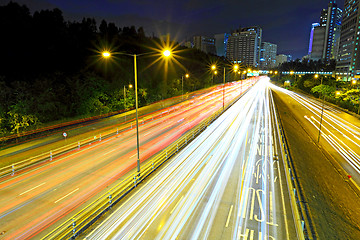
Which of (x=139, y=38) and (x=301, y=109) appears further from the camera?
(x=139, y=38)

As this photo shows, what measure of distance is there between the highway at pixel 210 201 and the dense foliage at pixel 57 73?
21.5m

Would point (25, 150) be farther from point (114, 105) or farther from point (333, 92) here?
point (333, 92)

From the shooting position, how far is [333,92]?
6338cm

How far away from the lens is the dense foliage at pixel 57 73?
93.5 ft

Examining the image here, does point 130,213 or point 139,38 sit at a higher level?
point 139,38

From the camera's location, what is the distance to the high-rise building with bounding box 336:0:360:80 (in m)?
118

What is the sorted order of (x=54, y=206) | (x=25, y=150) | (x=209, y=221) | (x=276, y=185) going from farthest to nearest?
(x=25, y=150) → (x=276, y=185) → (x=54, y=206) → (x=209, y=221)

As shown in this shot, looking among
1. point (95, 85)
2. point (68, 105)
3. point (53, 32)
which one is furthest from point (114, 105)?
point (53, 32)

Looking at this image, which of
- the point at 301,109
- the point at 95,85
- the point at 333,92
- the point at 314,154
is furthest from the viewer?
the point at 333,92

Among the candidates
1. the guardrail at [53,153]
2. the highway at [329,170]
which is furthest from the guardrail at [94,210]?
the highway at [329,170]

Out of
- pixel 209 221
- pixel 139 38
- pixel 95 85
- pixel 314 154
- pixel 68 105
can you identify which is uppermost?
pixel 139 38

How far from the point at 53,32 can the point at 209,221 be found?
5296cm

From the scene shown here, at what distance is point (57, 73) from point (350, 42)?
153 m

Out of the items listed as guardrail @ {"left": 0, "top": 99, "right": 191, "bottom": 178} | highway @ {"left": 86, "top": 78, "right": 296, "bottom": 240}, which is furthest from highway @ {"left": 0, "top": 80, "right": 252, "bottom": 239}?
highway @ {"left": 86, "top": 78, "right": 296, "bottom": 240}
